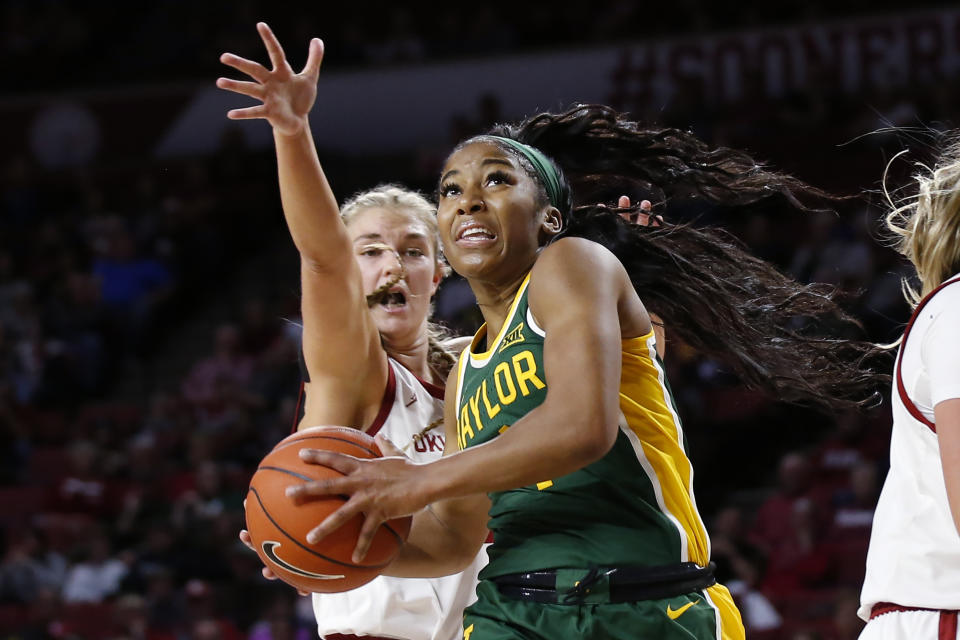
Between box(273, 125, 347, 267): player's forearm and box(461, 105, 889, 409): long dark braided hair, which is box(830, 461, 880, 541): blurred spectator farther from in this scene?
box(273, 125, 347, 267): player's forearm

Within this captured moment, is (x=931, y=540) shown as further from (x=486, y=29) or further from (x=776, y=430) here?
(x=486, y=29)

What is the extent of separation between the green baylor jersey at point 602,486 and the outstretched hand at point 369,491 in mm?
344

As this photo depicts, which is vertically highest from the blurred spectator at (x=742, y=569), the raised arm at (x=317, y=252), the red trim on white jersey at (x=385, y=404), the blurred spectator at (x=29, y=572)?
the raised arm at (x=317, y=252)

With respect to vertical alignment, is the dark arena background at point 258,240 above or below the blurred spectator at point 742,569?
above

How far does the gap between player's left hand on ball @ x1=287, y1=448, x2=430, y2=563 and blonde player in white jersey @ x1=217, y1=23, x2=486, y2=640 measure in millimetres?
579

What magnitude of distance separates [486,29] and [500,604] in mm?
10751

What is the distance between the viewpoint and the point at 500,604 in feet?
8.79

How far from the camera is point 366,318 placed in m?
3.24

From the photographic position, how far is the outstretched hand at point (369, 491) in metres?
2.33

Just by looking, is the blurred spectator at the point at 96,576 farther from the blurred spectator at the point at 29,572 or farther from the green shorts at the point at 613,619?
the green shorts at the point at 613,619

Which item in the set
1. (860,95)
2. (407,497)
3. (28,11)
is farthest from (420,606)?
(28,11)

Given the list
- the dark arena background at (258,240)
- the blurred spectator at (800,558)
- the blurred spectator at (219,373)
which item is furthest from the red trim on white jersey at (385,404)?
the blurred spectator at (219,373)

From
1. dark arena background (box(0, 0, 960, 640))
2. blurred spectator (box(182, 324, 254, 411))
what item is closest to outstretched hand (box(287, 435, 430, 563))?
dark arena background (box(0, 0, 960, 640))

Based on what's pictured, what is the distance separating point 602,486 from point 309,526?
2.03 feet
